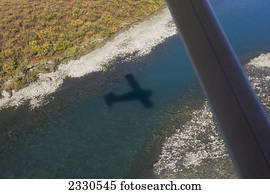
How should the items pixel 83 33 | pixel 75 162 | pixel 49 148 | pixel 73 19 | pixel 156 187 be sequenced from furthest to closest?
pixel 73 19 < pixel 83 33 < pixel 49 148 < pixel 75 162 < pixel 156 187

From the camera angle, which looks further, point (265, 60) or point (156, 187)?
point (265, 60)

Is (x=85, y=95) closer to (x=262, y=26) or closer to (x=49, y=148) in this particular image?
(x=49, y=148)

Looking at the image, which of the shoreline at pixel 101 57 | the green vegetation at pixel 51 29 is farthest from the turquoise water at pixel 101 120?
the green vegetation at pixel 51 29

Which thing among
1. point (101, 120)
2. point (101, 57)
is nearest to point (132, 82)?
point (101, 120)

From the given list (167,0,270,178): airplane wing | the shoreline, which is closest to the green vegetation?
the shoreline

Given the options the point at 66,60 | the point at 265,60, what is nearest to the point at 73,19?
the point at 66,60

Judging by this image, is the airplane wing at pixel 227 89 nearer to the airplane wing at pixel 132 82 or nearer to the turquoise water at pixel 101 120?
the turquoise water at pixel 101 120
